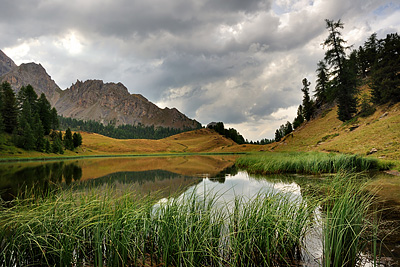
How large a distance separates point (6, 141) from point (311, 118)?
10098 cm

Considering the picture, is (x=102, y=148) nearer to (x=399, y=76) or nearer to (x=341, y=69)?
(x=341, y=69)

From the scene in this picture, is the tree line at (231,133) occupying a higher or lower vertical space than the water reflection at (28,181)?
higher

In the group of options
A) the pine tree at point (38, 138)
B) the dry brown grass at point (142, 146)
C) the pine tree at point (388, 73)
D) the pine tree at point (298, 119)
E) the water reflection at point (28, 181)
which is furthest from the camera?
the dry brown grass at point (142, 146)

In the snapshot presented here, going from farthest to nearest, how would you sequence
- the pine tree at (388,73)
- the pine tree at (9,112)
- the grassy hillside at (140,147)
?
the grassy hillside at (140,147) < the pine tree at (9,112) < the pine tree at (388,73)

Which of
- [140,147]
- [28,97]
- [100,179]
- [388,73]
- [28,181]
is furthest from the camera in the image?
[140,147]

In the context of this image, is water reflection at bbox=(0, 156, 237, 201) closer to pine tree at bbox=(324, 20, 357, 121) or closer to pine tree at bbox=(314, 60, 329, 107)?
pine tree at bbox=(324, 20, 357, 121)

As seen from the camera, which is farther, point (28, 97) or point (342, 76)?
point (28, 97)

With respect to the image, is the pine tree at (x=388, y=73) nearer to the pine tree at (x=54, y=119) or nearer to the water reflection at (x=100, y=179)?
the water reflection at (x=100, y=179)

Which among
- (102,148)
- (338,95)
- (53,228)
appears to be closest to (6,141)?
(102,148)

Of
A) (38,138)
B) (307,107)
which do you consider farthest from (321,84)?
(38,138)

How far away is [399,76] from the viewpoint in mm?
35438

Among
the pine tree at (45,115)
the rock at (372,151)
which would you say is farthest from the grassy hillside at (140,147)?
the rock at (372,151)

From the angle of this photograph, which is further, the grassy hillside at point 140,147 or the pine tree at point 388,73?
the grassy hillside at point 140,147

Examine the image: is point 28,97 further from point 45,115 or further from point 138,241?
point 138,241
